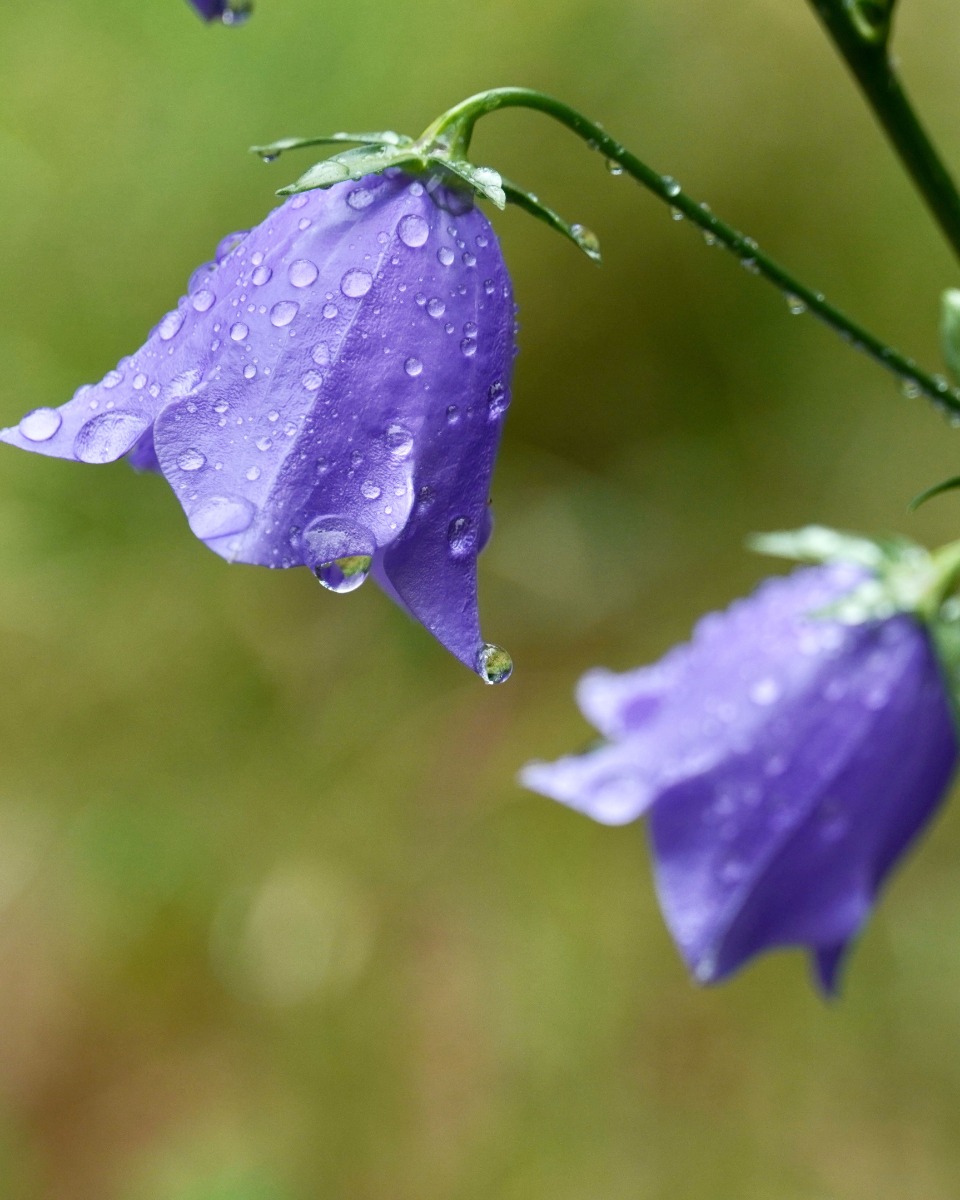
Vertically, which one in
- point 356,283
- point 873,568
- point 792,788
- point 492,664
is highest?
point 356,283

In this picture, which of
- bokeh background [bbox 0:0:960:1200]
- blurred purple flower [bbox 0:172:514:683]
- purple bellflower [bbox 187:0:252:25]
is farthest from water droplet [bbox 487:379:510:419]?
bokeh background [bbox 0:0:960:1200]

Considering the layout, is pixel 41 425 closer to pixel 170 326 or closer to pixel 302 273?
pixel 170 326

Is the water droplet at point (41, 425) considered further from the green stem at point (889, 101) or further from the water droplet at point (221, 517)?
the green stem at point (889, 101)

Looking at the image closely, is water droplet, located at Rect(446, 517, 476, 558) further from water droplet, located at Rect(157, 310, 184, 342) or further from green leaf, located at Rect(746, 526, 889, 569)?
green leaf, located at Rect(746, 526, 889, 569)

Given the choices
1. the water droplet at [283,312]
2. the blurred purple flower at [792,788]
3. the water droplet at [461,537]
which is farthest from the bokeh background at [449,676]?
the water droplet at [283,312]

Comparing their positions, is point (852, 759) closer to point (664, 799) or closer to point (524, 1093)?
point (664, 799)

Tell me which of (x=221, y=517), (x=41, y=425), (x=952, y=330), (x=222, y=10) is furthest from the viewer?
(x=952, y=330)

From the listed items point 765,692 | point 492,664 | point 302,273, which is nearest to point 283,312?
point 302,273
